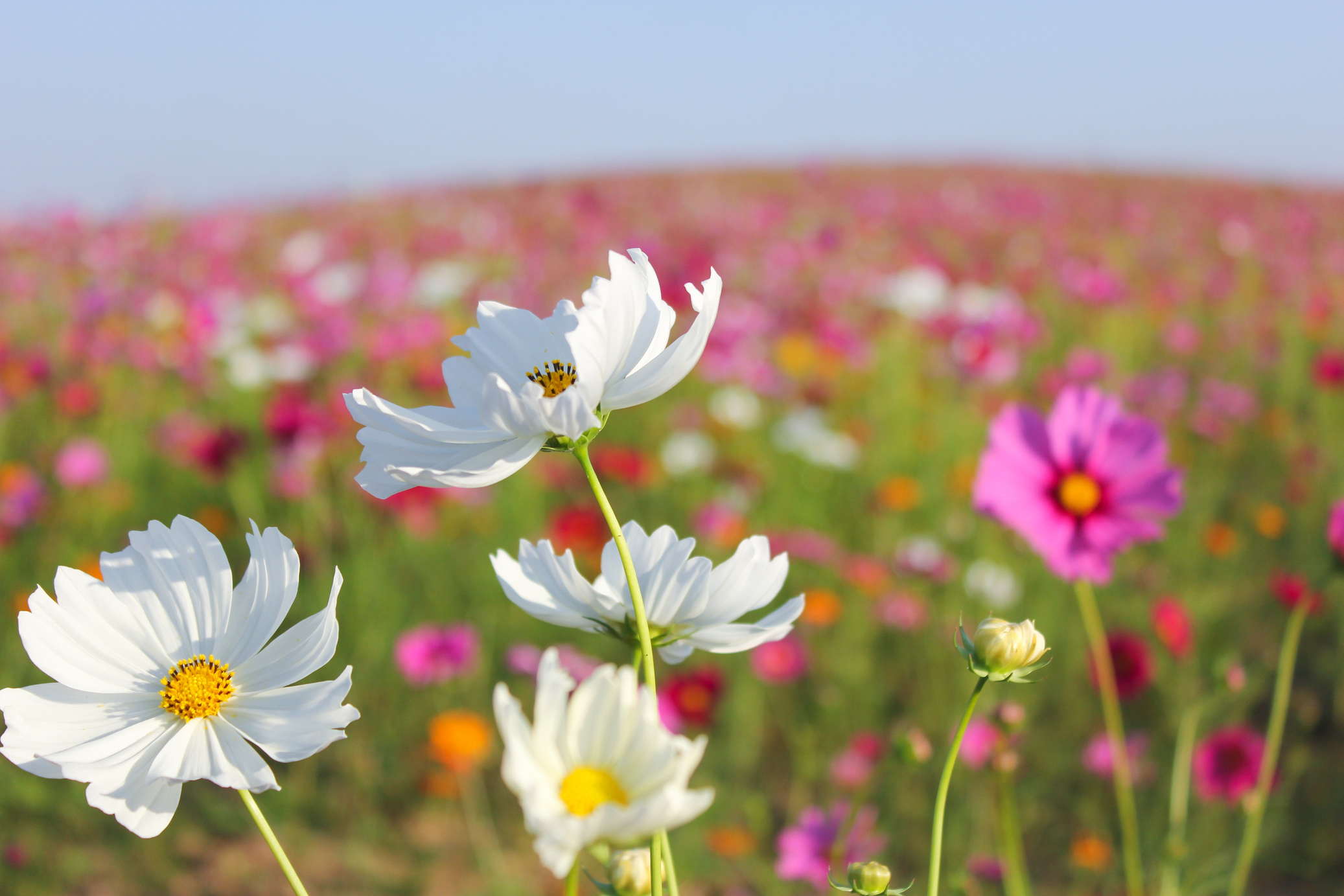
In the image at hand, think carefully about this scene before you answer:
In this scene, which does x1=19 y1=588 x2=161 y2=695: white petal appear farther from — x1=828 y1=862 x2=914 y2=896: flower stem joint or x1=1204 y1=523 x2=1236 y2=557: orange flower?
x1=1204 y1=523 x2=1236 y2=557: orange flower

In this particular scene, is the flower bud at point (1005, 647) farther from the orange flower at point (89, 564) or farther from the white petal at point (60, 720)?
the orange flower at point (89, 564)

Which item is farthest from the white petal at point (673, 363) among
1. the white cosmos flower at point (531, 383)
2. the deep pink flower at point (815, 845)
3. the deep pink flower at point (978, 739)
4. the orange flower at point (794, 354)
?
the orange flower at point (794, 354)

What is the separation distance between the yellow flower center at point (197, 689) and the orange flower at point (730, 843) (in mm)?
1032

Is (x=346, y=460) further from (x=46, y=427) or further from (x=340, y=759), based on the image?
(x=46, y=427)

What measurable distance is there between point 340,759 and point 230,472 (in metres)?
0.60

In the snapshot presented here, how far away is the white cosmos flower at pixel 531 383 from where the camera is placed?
300 mm

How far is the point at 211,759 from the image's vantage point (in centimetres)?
31

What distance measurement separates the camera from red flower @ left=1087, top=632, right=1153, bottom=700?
119 centimetres

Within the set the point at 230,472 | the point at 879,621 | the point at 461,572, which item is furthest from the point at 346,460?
the point at 879,621

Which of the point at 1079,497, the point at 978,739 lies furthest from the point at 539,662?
the point at 1079,497

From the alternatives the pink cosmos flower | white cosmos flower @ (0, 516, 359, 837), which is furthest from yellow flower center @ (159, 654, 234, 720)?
the pink cosmos flower

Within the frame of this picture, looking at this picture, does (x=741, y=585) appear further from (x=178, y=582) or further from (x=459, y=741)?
(x=459, y=741)

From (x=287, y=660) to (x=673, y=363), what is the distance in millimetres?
186

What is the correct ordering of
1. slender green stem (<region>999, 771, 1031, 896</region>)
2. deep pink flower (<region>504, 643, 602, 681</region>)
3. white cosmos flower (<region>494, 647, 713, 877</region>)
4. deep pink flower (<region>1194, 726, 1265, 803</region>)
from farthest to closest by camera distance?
deep pink flower (<region>1194, 726, 1265, 803</region>), deep pink flower (<region>504, 643, 602, 681</region>), slender green stem (<region>999, 771, 1031, 896</region>), white cosmos flower (<region>494, 647, 713, 877</region>)
